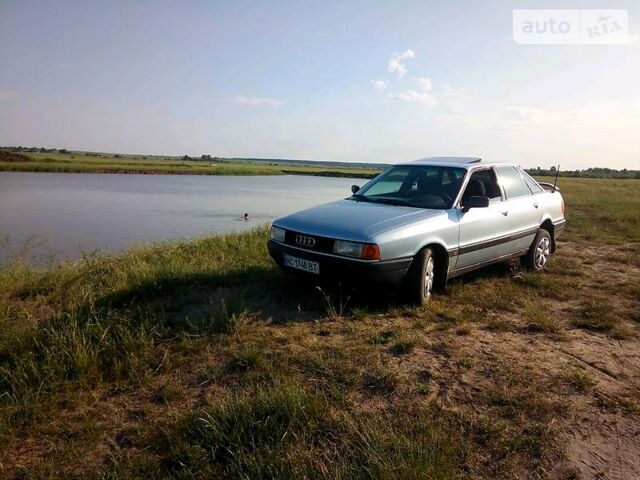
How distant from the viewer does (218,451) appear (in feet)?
7.94

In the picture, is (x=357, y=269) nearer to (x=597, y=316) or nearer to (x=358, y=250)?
(x=358, y=250)

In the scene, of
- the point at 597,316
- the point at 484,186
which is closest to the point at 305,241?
the point at 484,186

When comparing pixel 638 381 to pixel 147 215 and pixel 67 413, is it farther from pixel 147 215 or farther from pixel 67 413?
pixel 147 215

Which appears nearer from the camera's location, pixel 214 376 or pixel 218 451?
pixel 218 451

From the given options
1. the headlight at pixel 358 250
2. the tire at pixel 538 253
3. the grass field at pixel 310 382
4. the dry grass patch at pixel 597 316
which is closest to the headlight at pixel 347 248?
the headlight at pixel 358 250

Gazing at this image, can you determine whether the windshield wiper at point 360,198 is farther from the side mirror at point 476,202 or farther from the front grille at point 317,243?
the front grille at point 317,243

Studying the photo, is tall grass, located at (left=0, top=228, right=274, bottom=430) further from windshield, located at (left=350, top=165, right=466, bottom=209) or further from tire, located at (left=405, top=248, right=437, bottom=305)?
tire, located at (left=405, top=248, right=437, bottom=305)

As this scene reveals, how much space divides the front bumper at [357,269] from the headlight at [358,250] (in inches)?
1.9

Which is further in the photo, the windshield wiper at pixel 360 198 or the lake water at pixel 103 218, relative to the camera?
the lake water at pixel 103 218

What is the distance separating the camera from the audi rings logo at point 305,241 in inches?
179

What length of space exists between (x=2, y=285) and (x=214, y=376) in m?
4.71

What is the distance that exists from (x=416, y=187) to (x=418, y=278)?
57.4 inches

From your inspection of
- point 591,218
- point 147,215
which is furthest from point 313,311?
point 147,215

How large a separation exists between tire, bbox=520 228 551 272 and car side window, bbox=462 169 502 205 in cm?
121
